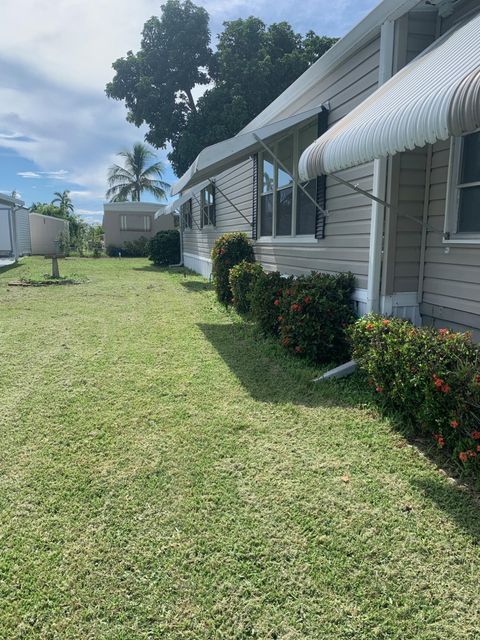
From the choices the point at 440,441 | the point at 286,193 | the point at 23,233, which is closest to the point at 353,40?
the point at 286,193

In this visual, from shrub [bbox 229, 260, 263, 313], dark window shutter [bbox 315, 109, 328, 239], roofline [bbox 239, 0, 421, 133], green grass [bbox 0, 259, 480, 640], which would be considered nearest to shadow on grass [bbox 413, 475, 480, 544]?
green grass [bbox 0, 259, 480, 640]

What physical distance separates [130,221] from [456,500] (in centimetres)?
2779

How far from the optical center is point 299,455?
10.2 ft

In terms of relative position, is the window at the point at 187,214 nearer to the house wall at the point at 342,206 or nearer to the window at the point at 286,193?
the window at the point at 286,193

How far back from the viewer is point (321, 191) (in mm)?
5520

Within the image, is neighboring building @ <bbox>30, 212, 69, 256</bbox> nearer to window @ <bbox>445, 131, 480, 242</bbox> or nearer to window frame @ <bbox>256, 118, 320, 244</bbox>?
window frame @ <bbox>256, 118, 320, 244</bbox>

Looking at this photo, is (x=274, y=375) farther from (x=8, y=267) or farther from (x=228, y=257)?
(x=8, y=267)

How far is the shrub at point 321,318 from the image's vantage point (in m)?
4.68

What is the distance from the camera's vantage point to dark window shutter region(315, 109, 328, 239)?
5.51 meters

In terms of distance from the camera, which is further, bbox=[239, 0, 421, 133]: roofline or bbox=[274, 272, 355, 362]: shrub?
bbox=[274, 272, 355, 362]: shrub

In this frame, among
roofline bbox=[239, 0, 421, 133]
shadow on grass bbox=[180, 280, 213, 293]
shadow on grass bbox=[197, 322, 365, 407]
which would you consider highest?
roofline bbox=[239, 0, 421, 133]

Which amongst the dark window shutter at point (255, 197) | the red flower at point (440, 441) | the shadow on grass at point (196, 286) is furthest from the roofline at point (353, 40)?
the shadow on grass at point (196, 286)

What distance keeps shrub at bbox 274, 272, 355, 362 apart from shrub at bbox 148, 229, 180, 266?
15.3m

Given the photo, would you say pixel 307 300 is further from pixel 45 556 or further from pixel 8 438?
pixel 45 556
